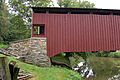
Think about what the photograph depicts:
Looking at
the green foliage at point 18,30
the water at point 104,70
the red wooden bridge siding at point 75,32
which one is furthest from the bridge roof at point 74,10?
the green foliage at point 18,30

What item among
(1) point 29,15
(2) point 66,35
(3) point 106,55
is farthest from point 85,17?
(3) point 106,55

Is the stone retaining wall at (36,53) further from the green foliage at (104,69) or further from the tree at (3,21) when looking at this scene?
the tree at (3,21)

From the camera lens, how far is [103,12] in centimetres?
1797

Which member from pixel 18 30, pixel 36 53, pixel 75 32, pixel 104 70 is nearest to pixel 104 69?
pixel 104 70

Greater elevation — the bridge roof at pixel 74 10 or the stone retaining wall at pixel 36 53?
the bridge roof at pixel 74 10

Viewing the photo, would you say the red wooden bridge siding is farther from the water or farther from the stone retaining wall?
the water

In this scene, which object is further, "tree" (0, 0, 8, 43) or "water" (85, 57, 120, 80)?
"tree" (0, 0, 8, 43)

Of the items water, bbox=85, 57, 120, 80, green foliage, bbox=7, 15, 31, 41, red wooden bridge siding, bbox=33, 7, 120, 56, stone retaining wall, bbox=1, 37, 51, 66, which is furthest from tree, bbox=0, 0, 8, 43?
red wooden bridge siding, bbox=33, 7, 120, 56

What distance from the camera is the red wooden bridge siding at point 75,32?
17172 millimetres

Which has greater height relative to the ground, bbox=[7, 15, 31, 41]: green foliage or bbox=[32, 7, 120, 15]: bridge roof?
bbox=[32, 7, 120, 15]: bridge roof

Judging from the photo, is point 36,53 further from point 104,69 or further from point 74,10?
point 104,69

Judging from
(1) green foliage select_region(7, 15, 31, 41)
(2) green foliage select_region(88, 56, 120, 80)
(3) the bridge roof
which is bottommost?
(2) green foliage select_region(88, 56, 120, 80)

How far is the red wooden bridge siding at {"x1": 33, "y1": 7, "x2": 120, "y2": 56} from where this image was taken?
17.2 meters

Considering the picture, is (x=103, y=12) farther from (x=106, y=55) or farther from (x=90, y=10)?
(x=106, y=55)
